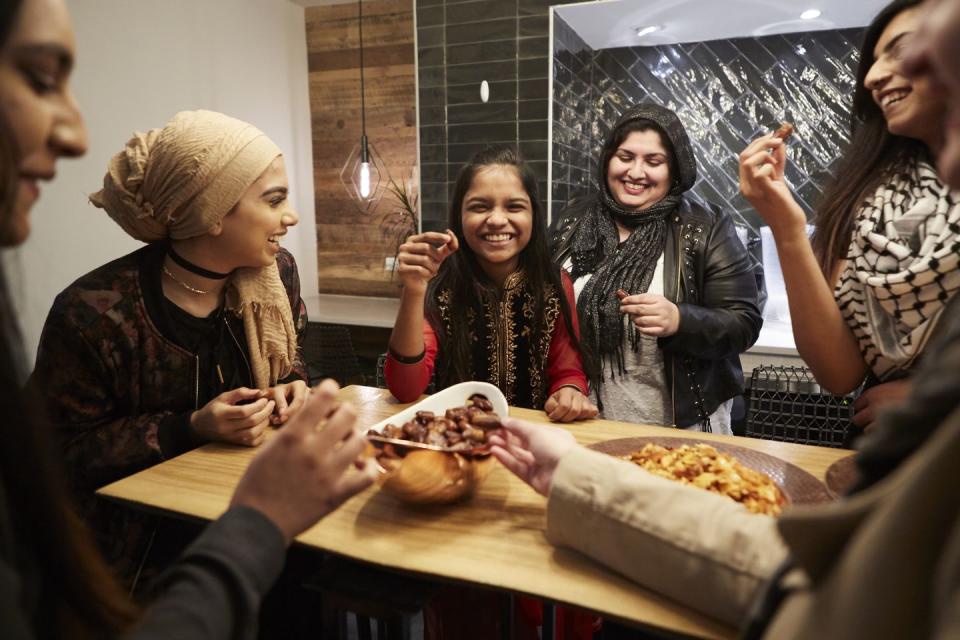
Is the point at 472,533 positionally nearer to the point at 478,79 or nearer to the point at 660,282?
the point at 660,282

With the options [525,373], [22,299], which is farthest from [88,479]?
[525,373]

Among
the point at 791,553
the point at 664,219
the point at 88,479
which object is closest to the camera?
the point at 791,553

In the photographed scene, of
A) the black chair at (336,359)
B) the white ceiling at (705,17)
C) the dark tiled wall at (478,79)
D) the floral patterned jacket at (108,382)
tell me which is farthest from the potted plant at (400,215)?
the floral patterned jacket at (108,382)

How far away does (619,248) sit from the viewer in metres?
2.33

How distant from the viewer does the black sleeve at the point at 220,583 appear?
0.65m

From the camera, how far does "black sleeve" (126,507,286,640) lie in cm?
65

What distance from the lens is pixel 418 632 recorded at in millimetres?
2357

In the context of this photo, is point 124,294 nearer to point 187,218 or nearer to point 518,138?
point 187,218

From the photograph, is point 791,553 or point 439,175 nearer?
point 791,553

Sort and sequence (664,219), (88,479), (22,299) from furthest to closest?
(664,219) → (88,479) → (22,299)

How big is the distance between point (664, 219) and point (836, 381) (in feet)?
2.85

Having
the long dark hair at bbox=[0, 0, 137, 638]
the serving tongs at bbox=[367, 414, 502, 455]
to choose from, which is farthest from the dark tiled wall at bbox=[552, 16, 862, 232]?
the long dark hair at bbox=[0, 0, 137, 638]

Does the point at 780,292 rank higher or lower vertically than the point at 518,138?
lower

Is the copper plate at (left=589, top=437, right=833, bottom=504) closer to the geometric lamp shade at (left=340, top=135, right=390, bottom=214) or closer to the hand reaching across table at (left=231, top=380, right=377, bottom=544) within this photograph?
the hand reaching across table at (left=231, top=380, right=377, bottom=544)
